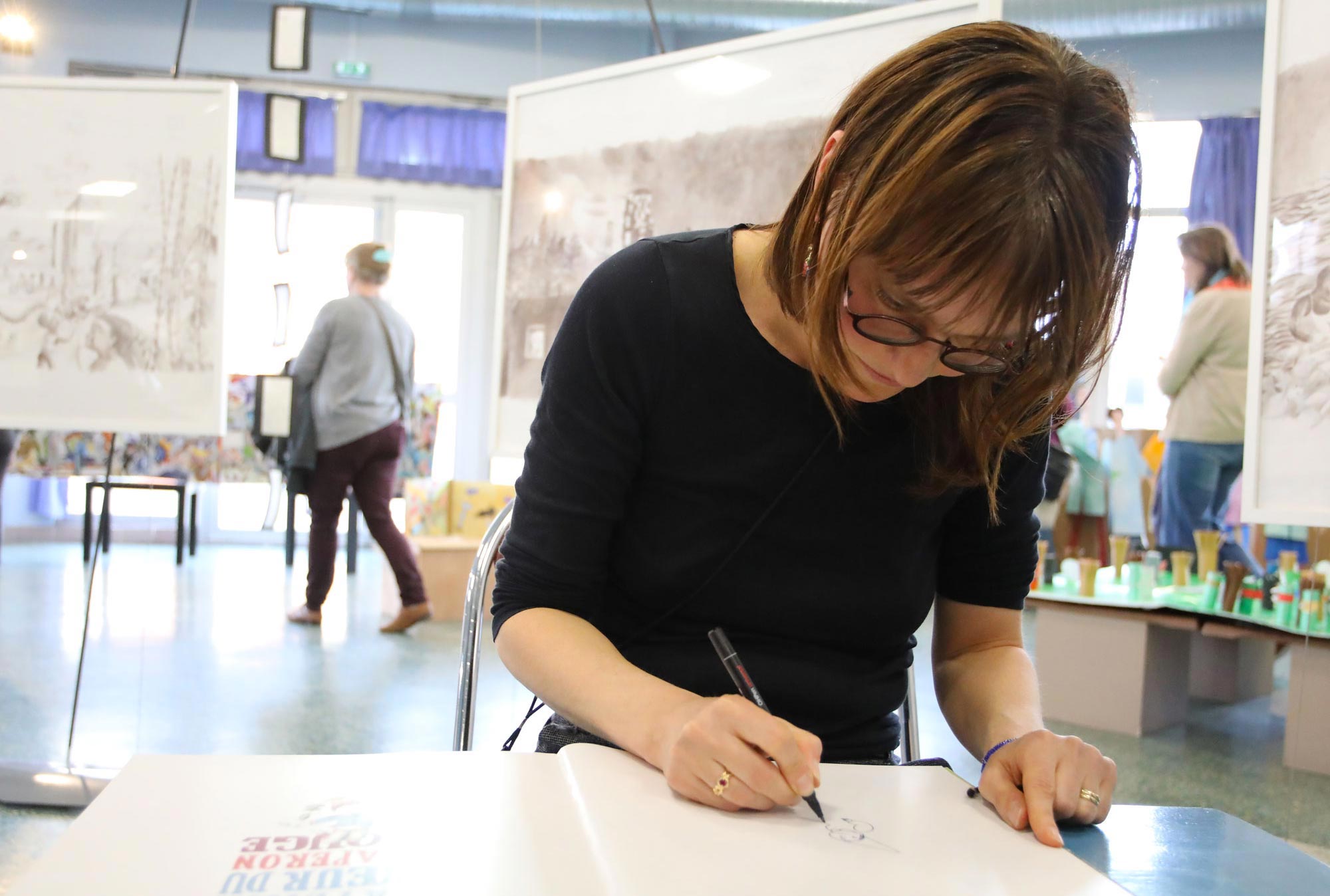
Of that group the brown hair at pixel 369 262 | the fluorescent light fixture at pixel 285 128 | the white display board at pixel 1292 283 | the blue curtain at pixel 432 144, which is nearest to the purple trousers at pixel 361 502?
the brown hair at pixel 369 262

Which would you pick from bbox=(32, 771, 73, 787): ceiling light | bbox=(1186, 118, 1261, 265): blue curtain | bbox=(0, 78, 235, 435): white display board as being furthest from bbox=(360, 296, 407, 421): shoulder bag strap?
bbox=(1186, 118, 1261, 265): blue curtain

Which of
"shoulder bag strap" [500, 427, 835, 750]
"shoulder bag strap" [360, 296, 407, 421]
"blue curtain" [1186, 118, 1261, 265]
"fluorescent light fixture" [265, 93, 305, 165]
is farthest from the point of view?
"blue curtain" [1186, 118, 1261, 265]

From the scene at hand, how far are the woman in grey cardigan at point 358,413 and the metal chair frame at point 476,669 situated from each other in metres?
2.71

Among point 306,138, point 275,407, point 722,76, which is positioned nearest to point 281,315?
point 275,407

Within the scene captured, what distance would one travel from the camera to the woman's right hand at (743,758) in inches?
25.1

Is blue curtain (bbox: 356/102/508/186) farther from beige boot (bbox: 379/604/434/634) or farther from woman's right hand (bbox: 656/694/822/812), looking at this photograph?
woman's right hand (bbox: 656/694/822/812)

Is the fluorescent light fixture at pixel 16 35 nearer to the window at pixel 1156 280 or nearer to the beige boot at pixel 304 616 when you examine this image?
the beige boot at pixel 304 616

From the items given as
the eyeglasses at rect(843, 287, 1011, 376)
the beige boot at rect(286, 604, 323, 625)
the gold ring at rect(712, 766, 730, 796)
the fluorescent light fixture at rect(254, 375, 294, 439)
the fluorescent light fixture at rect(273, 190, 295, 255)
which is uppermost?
the fluorescent light fixture at rect(273, 190, 295, 255)

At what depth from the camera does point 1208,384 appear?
2.67m

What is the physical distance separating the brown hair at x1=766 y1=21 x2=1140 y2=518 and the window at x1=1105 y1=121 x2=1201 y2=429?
15.1ft

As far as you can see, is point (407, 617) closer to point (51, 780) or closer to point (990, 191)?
point (51, 780)

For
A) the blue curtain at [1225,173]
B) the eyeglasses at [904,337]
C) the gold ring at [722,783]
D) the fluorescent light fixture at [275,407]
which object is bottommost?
the gold ring at [722,783]

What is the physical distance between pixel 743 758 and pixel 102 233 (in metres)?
1.87

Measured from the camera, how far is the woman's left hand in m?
0.68
